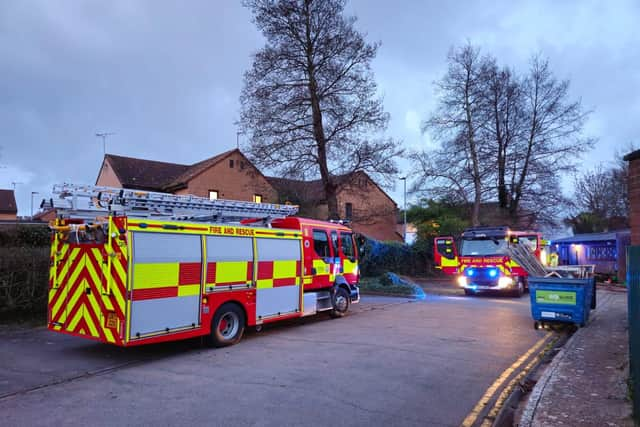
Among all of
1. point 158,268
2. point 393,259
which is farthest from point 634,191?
point 393,259

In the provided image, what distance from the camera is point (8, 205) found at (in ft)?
181

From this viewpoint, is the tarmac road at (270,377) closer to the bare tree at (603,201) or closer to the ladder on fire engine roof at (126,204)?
the ladder on fire engine roof at (126,204)

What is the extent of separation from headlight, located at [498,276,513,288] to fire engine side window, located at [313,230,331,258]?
9.13m

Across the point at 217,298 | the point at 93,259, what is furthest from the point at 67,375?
the point at 217,298

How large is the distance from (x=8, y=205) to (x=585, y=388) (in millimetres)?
63723

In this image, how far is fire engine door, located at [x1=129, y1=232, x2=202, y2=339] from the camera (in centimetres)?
702

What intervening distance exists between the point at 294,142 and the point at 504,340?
12.7 m

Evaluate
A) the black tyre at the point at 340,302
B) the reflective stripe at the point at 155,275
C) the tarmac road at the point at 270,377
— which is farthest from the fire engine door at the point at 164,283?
the black tyre at the point at 340,302

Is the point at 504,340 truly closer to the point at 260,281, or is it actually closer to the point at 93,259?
the point at 260,281

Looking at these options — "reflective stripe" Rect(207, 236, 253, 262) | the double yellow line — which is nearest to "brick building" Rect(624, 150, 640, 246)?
the double yellow line

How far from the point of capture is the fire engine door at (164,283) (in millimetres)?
7020

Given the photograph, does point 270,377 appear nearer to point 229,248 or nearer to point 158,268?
point 158,268

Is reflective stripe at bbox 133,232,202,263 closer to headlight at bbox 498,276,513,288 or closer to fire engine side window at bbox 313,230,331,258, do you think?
fire engine side window at bbox 313,230,331,258

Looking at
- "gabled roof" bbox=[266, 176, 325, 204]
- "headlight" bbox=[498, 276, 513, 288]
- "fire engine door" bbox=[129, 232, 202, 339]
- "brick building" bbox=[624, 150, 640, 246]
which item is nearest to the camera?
"fire engine door" bbox=[129, 232, 202, 339]
